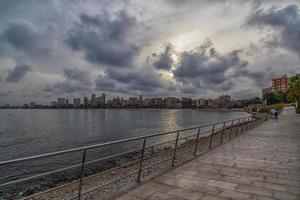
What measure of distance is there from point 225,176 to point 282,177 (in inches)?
56.7

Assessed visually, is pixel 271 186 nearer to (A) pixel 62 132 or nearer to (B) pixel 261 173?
(B) pixel 261 173

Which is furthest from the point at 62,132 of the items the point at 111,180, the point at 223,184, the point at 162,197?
the point at 162,197

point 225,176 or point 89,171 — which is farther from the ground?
point 225,176

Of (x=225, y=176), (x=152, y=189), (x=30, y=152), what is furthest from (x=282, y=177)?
(x=30, y=152)

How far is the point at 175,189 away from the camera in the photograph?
16.2ft

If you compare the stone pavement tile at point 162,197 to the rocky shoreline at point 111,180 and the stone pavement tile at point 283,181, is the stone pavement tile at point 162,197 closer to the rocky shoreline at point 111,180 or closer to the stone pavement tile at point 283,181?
the rocky shoreline at point 111,180

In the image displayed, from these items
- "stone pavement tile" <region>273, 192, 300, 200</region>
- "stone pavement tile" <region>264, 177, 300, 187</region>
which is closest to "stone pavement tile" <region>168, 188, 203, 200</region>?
"stone pavement tile" <region>273, 192, 300, 200</region>

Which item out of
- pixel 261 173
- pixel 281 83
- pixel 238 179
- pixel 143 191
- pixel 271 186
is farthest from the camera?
pixel 281 83

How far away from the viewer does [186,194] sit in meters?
4.65

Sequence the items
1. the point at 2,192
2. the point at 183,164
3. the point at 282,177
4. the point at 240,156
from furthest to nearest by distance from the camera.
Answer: the point at 2,192 → the point at 240,156 → the point at 183,164 → the point at 282,177

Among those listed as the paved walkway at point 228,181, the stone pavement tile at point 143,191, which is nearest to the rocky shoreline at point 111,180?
the stone pavement tile at point 143,191

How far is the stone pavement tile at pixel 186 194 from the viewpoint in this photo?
4496 millimetres

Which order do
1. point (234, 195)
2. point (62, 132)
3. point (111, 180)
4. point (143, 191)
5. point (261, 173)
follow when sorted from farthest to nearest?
point (62, 132) → point (111, 180) → point (261, 173) → point (143, 191) → point (234, 195)

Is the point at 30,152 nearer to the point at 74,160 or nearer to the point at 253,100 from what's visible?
the point at 74,160
